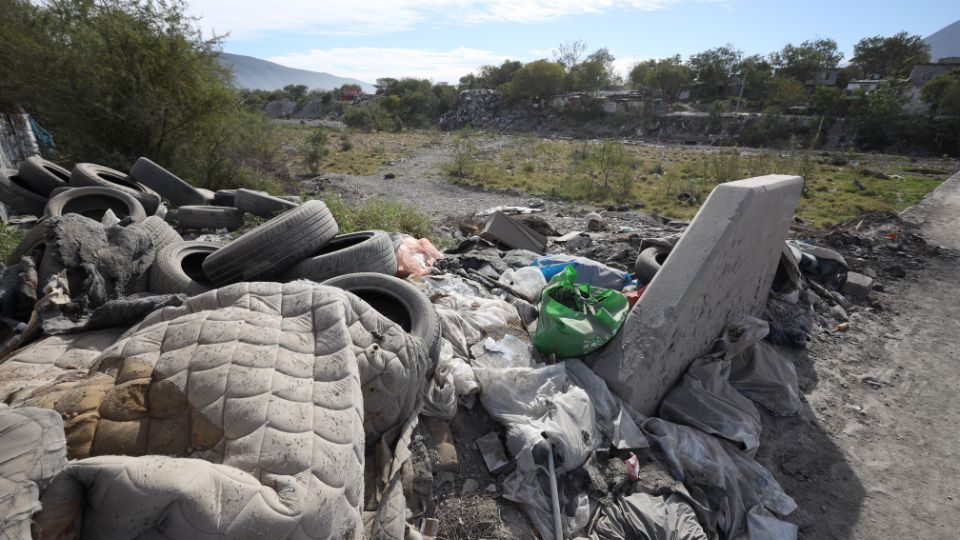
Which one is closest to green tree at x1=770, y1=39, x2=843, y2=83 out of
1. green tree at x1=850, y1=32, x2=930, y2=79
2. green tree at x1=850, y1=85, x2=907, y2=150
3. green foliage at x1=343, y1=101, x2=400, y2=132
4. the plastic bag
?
green tree at x1=850, y1=32, x2=930, y2=79

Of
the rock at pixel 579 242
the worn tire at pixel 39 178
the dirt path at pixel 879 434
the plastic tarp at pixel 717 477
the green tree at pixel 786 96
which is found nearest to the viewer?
the plastic tarp at pixel 717 477

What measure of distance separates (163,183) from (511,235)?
597 centimetres

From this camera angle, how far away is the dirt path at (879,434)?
3221 mm

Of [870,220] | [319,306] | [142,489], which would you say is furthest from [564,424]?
[870,220]

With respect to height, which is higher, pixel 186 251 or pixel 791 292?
pixel 186 251

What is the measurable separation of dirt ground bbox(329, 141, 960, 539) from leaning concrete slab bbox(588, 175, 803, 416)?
103 centimetres

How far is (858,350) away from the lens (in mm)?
5273

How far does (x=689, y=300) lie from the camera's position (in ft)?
11.9

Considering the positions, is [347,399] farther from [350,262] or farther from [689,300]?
[689,300]

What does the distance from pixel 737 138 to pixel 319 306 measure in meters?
40.7

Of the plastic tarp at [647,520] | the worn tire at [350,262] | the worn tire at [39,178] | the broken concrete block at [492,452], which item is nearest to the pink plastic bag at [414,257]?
the worn tire at [350,262]

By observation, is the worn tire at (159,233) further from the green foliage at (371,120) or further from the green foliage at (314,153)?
the green foliage at (371,120)

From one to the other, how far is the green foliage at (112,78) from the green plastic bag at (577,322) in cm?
911

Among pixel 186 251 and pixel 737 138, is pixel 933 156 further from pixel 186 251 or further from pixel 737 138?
pixel 186 251
